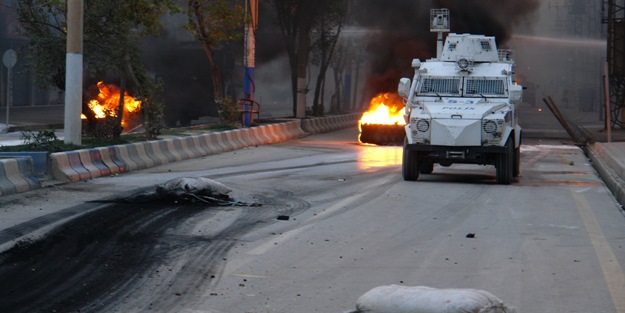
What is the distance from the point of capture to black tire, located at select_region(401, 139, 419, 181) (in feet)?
60.5

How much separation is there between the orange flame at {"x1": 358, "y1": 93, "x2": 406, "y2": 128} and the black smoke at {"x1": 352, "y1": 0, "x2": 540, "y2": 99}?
51.9 feet

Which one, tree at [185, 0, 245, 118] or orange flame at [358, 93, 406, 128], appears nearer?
orange flame at [358, 93, 406, 128]

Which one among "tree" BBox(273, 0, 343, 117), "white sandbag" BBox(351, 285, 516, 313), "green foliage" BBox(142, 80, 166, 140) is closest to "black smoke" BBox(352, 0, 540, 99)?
"tree" BBox(273, 0, 343, 117)

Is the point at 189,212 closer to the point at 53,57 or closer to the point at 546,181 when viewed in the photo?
the point at 546,181

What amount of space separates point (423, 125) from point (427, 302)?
12.1 metres

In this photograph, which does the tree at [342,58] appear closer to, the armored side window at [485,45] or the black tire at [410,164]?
the armored side window at [485,45]

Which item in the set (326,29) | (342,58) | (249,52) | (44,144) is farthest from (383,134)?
(342,58)

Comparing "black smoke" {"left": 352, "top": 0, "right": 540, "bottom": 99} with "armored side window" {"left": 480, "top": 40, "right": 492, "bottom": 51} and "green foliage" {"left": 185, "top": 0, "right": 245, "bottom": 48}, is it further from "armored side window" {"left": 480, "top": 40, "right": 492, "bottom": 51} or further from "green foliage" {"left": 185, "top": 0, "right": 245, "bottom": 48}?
"armored side window" {"left": 480, "top": 40, "right": 492, "bottom": 51}

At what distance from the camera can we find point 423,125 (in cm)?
1848

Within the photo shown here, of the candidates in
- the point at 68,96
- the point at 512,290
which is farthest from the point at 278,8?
the point at 512,290

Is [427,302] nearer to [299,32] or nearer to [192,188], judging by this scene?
[192,188]

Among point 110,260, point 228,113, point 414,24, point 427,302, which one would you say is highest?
point 414,24

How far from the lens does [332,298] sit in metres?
8.37

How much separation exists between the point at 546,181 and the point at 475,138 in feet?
6.82
